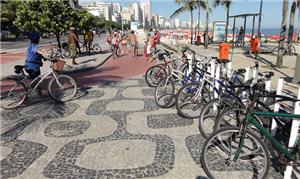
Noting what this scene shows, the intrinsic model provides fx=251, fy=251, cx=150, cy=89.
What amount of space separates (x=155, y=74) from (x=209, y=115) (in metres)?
3.46

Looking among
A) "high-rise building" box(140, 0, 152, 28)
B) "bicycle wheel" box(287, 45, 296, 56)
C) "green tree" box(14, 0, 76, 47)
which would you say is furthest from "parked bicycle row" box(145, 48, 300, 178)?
"high-rise building" box(140, 0, 152, 28)

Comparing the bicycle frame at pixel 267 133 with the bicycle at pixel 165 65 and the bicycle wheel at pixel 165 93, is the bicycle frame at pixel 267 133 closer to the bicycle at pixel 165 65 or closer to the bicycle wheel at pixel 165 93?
the bicycle wheel at pixel 165 93

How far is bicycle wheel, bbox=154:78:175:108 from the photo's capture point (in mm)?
5834

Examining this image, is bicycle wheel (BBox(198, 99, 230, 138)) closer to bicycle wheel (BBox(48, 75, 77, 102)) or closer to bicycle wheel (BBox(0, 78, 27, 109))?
bicycle wheel (BBox(48, 75, 77, 102))

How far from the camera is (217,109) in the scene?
4.28 meters

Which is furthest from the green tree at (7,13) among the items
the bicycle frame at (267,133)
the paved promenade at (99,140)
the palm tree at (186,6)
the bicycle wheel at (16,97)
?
the bicycle frame at (267,133)

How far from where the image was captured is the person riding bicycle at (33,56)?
6.01 m

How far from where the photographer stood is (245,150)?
125 inches

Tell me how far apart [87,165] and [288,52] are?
56.6 feet

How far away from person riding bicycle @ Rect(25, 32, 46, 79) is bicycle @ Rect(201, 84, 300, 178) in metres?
4.72

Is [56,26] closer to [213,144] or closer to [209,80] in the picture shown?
[209,80]

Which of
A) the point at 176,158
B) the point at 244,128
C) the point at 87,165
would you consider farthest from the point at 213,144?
the point at 87,165

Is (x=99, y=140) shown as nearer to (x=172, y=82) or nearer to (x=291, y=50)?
(x=172, y=82)

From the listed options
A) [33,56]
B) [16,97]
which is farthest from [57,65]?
[16,97]
